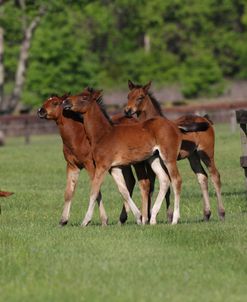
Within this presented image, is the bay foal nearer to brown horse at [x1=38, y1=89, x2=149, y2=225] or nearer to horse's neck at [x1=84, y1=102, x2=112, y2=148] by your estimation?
brown horse at [x1=38, y1=89, x2=149, y2=225]

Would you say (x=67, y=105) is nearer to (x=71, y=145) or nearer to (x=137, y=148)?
(x=71, y=145)

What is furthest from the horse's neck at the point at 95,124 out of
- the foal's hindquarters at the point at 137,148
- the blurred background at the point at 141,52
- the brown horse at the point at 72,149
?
the blurred background at the point at 141,52

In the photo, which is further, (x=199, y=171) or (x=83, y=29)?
(x=83, y=29)

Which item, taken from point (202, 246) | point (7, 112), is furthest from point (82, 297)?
point (7, 112)

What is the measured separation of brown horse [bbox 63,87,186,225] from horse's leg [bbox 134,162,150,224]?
37 centimetres

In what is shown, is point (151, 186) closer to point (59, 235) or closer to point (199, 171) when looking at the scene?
point (199, 171)

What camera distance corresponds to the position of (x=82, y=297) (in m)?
12.4

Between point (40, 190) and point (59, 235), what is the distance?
1106cm

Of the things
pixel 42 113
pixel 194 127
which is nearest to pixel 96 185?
pixel 42 113

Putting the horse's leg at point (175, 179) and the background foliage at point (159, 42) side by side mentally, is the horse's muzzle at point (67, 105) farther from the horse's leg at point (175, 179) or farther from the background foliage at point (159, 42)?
the background foliage at point (159, 42)

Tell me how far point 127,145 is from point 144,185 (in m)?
1.02

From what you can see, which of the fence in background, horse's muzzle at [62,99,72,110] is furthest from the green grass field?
the fence in background

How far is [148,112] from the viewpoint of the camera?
19625 millimetres

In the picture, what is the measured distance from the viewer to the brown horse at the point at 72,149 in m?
18.8
